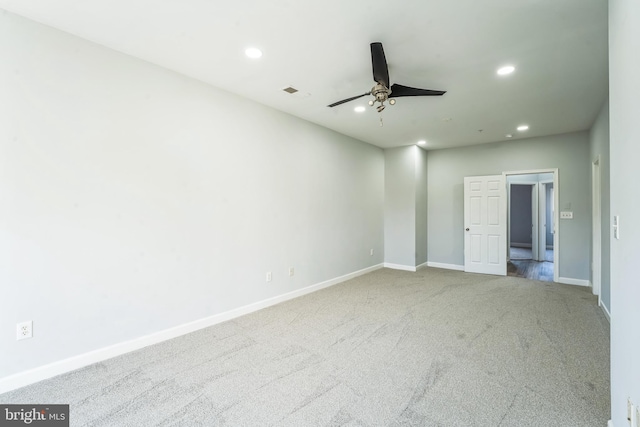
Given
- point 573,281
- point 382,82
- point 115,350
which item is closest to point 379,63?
point 382,82

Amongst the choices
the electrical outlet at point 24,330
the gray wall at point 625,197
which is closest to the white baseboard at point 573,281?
the gray wall at point 625,197

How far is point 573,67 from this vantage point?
9.39 ft

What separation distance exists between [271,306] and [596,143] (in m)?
5.27

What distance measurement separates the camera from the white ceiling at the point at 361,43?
2.09m

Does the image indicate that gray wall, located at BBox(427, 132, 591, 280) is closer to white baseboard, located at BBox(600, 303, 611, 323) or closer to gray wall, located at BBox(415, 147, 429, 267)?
gray wall, located at BBox(415, 147, 429, 267)

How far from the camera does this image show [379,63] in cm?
238

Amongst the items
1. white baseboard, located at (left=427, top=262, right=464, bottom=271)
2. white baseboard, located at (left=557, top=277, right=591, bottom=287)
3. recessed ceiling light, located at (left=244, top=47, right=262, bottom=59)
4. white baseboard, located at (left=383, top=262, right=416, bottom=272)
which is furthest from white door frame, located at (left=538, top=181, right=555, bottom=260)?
recessed ceiling light, located at (left=244, top=47, right=262, bottom=59)

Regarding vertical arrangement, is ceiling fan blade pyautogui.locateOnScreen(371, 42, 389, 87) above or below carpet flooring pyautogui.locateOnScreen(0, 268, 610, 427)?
above

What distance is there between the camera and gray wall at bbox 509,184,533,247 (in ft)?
31.3

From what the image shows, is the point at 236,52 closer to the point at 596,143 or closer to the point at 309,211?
the point at 309,211

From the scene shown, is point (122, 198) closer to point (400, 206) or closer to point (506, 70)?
point (506, 70)

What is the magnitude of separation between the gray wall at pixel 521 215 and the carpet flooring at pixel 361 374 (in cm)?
673

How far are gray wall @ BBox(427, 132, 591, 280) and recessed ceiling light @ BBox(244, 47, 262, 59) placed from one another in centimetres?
505

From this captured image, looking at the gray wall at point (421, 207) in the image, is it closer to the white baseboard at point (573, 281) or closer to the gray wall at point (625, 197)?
the white baseboard at point (573, 281)
